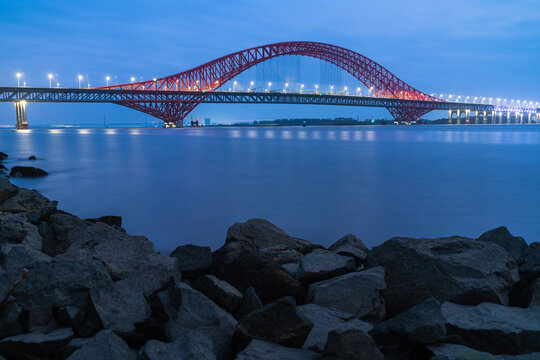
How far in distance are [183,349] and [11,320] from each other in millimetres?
881

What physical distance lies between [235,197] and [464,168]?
6.56 meters

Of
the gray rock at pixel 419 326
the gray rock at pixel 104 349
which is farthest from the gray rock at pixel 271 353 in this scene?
the gray rock at pixel 104 349

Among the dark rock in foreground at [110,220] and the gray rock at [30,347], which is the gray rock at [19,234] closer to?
the dark rock in foreground at [110,220]

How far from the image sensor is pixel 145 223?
4695 mm

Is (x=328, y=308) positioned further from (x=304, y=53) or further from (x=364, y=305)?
(x=304, y=53)

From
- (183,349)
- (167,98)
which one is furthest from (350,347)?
(167,98)

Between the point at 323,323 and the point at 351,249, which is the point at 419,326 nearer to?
the point at 323,323

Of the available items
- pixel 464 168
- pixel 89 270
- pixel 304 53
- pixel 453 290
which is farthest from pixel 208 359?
pixel 304 53

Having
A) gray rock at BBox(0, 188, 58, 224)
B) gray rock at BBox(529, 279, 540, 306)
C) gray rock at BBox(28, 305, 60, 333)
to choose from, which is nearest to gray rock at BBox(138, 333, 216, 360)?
gray rock at BBox(28, 305, 60, 333)

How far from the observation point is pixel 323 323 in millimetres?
1986

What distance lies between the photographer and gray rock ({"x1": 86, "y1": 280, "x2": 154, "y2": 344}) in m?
1.81

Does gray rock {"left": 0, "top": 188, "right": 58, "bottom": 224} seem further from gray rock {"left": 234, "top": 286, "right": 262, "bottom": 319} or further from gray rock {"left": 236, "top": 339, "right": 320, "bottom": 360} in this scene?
gray rock {"left": 236, "top": 339, "right": 320, "bottom": 360}

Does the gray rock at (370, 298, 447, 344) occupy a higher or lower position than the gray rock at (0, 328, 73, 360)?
higher

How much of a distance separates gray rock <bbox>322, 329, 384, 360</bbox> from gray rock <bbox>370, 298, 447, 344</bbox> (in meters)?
0.19
